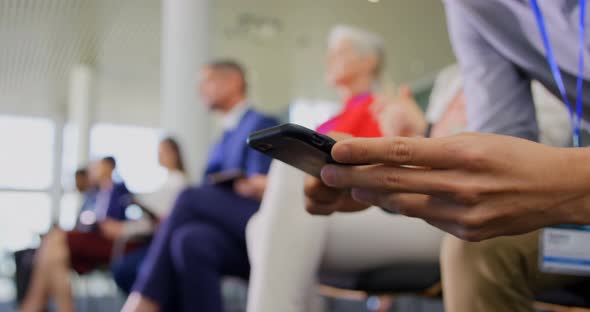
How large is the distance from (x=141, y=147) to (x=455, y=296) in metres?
11.8

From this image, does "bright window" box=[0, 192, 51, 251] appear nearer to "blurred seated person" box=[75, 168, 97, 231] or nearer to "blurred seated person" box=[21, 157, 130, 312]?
"blurred seated person" box=[75, 168, 97, 231]

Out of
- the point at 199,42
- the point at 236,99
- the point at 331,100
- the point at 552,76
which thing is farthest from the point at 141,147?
the point at 552,76

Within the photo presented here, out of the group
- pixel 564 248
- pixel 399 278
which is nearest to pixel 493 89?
pixel 564 248

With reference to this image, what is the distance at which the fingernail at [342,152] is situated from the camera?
0.49 meters

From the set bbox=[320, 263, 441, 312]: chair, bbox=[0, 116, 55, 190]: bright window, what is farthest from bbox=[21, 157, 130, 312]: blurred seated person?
bbox=[0, 116, 55, 190]: bright window

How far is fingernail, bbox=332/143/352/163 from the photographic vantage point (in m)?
0.49

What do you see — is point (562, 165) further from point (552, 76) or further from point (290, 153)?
point (552, 76)

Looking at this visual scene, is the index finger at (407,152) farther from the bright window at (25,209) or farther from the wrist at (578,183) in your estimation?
the bright window at (25,209)

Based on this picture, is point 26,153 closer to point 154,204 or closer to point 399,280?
point 154,204

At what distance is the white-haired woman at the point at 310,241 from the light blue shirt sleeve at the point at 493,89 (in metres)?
0.38

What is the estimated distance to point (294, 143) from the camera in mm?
508

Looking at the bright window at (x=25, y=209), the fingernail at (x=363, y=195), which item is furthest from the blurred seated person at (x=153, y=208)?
the bright window at (x=25, y=209)

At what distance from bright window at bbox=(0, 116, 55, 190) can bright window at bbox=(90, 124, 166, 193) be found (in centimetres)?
120

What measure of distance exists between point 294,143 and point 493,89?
47cm
